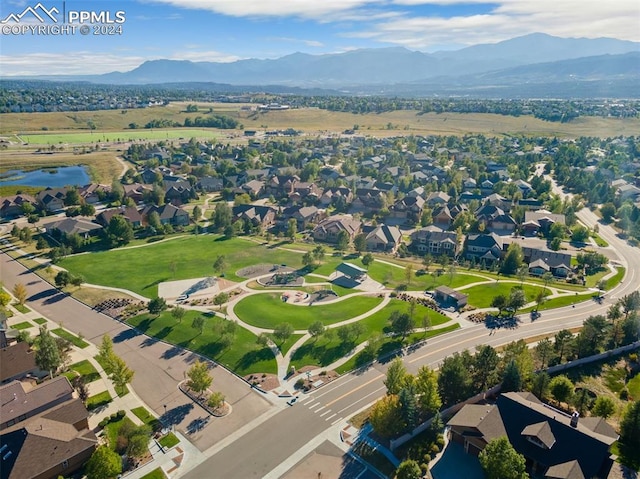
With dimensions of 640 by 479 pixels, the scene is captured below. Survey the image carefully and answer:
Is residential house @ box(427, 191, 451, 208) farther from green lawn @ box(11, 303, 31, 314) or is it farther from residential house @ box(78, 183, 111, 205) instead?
green lawn @ box(11, 303, 31, 314)

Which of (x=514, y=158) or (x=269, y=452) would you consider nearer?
(x=269, y=452)

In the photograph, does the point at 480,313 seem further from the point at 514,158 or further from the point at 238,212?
the point at 514,158

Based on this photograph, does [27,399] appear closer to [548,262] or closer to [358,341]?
[358,341]

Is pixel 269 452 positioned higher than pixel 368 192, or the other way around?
pixel 368 192

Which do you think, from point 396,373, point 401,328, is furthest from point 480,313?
point 396,373

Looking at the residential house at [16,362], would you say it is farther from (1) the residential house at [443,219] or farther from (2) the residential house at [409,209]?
(1) the residential house at [443,219]
